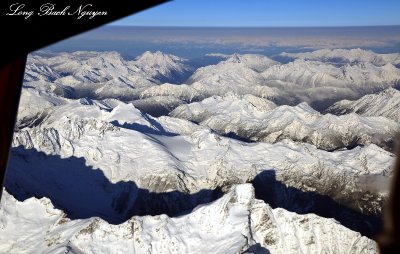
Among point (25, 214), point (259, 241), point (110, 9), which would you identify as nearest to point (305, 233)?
point (259, 241)

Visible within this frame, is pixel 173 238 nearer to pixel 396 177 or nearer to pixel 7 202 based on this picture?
pixel 7 202

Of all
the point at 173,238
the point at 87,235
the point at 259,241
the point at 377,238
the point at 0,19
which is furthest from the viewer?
the point at 259,241

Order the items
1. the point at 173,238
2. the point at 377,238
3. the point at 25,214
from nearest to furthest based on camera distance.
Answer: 1. the point at 377,238
2. the point at 173,238
3. the point at 25,214

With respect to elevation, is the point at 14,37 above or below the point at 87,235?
above

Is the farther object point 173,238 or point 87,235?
point 173,238

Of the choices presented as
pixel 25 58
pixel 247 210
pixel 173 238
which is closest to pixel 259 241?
pixel 247 210

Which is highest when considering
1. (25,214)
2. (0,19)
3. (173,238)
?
A: (0,19)
